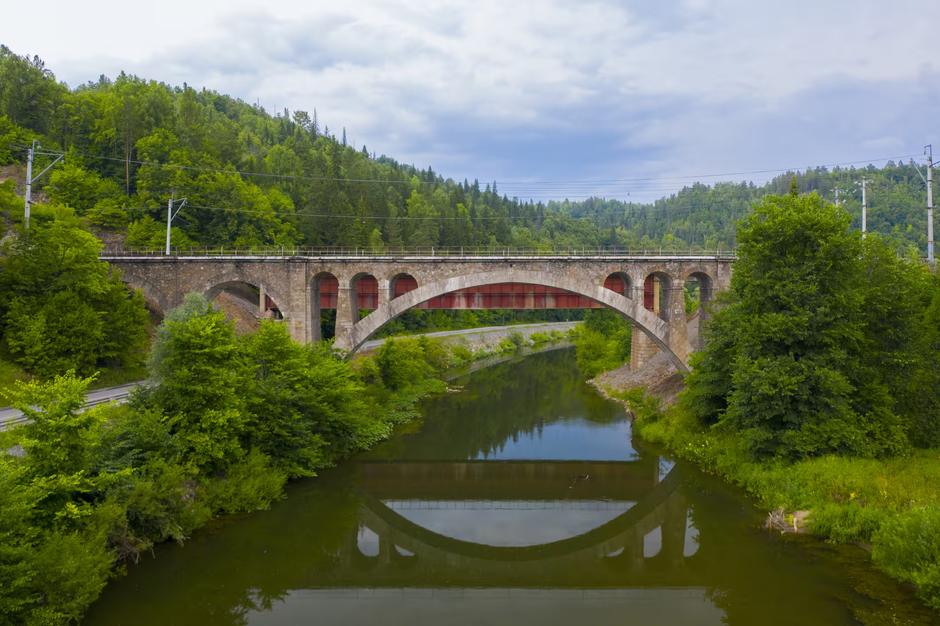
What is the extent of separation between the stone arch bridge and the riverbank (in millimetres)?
10167

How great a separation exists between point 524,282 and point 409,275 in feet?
22.8

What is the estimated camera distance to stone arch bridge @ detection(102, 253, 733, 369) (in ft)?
113

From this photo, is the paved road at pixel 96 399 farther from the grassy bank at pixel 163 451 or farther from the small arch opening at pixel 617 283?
the small arch opening at pixel 617 283

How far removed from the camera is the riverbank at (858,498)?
1421 centimetres

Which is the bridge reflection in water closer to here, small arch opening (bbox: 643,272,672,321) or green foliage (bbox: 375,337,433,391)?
small arch opening (bbox: 643,272,672,321)

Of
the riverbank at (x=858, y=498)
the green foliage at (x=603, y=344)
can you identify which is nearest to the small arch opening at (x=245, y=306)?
the green foliage at (x=603, y=344)

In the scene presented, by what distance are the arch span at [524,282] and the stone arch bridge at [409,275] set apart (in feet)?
0.19

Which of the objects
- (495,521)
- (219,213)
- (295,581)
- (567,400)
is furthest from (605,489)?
(219,213)

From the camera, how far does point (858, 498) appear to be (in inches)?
720

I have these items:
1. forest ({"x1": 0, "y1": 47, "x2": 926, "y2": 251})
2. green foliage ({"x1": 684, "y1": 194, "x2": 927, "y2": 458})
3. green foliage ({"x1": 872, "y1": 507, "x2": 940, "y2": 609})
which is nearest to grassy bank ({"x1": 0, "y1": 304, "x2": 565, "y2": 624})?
green foliage ({"x1": 684, "y1": 194, "x2": 927, "y2": 458})

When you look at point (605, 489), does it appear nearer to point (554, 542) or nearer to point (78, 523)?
point (554, 542)

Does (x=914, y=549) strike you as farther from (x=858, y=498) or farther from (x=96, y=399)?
(x=96, y=399)

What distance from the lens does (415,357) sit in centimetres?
4328

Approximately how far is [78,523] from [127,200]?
134 feet
